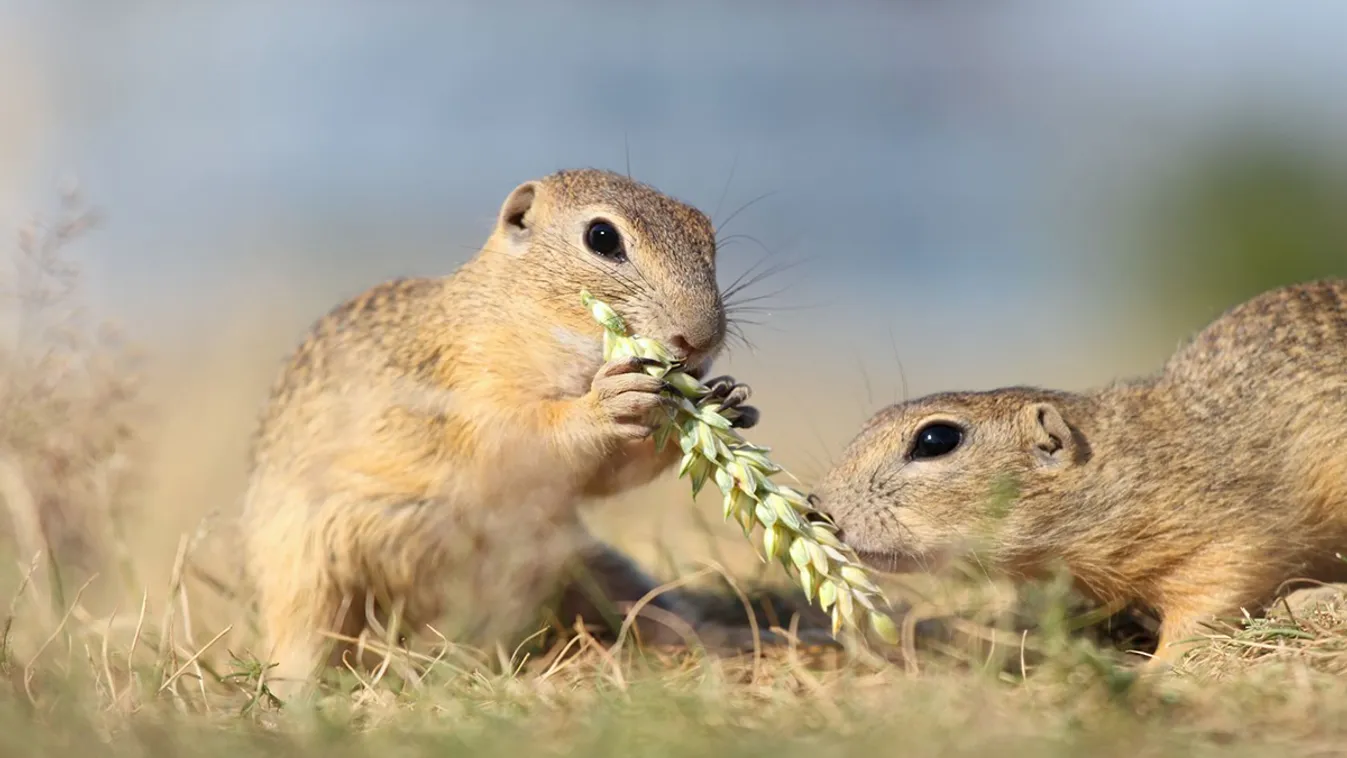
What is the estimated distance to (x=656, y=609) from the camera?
5.32m

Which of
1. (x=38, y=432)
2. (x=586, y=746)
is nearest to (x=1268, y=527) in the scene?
(x=586, y=746)

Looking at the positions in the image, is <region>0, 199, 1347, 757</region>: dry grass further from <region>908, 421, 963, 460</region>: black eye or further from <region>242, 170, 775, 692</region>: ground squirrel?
<region>908, 421, 963, 460</region>: black eye

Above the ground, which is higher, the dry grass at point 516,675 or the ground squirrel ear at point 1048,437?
the ground squirrel ear at point 1048,437

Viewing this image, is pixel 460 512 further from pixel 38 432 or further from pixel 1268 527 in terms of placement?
pixel 1268 527

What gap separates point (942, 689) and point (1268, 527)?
7.34 ft

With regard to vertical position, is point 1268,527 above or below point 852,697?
above

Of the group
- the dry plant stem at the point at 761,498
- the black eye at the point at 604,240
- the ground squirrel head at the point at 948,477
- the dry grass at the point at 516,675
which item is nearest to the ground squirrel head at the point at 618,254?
the black eye at the point at 604,240

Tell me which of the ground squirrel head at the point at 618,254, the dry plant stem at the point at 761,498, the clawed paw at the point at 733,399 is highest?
the ground squirrel head at the point at 618,254

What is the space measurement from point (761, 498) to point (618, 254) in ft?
4.07

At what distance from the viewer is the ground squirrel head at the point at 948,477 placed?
189 inches

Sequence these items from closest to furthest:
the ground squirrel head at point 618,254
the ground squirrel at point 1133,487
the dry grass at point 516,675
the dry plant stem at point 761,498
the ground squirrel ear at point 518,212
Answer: the dry grass at point 516,675
the dry plant stem at point 761,498
the ground squirrel head at point 618,254
the ground squirrel at point 1133,487
the ground squirrel ear at point 518,212

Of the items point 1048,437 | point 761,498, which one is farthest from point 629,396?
point 1048,437

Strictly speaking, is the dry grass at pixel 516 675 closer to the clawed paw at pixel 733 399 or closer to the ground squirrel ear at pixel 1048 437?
the ground squirrel ear at pixel 1048 437

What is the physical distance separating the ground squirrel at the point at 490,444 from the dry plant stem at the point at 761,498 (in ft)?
0.78
